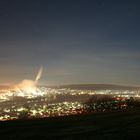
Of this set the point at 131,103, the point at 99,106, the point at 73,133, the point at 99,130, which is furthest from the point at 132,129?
the point at 131,103

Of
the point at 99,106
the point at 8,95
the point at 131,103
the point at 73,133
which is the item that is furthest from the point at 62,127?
the point at 8,95

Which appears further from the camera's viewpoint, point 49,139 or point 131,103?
point 131,103

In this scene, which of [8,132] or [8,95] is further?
[8,95]

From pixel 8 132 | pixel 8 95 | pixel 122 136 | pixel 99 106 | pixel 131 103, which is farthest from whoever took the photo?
pixel 8 95

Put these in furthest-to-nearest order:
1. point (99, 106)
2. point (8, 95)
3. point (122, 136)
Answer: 1. point (8, 95)
2. point (99, 106)
3. point (122, 136)

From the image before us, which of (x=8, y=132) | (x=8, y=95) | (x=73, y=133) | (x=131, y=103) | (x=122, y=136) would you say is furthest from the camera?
(x=8, y=95)

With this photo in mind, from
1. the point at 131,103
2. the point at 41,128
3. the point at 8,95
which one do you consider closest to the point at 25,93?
the point at 8,95

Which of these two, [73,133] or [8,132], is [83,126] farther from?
[8,132]

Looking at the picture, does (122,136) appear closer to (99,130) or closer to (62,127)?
(99,130)

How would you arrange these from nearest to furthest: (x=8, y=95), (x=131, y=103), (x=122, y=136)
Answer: (x=122, y=136) → (x=131, y=103) → (x=8, y=95)
